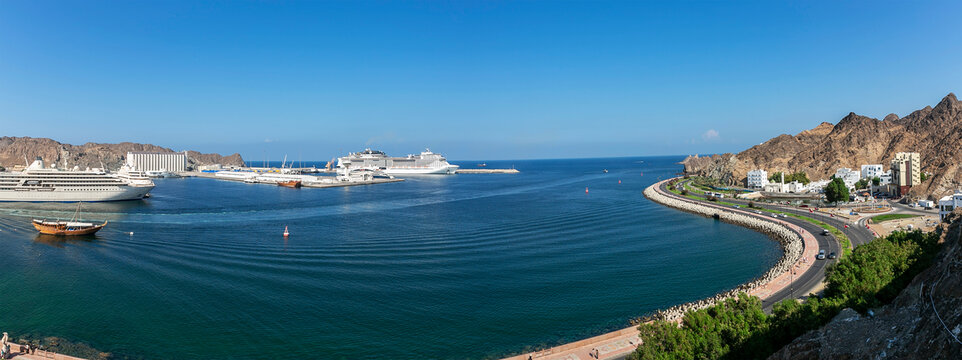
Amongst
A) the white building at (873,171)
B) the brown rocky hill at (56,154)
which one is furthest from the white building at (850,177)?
the brown rocky hill at (56,154)

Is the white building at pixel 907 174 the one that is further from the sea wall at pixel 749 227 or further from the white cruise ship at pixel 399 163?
the white cruise ship at pixel 399 163

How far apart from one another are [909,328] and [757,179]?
87701 mm

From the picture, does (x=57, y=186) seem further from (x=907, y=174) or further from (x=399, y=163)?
(x=907, y=174)

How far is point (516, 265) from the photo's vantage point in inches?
1417

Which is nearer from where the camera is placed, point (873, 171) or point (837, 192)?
point (837, 192)

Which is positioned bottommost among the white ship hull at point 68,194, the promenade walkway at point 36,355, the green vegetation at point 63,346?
the green vegetation at point 63,346

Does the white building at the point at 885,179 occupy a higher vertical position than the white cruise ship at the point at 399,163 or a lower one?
lower

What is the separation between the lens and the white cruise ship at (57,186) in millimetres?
73062

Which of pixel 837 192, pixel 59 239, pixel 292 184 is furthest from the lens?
pixel 292 184

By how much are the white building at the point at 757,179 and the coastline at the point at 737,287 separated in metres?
27.9

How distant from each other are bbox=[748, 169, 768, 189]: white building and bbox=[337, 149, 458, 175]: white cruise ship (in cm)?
10280

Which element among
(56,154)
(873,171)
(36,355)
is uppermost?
(56,154)

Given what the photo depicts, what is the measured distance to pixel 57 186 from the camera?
7400 cm

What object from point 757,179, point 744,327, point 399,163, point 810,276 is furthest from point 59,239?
point 399,163
